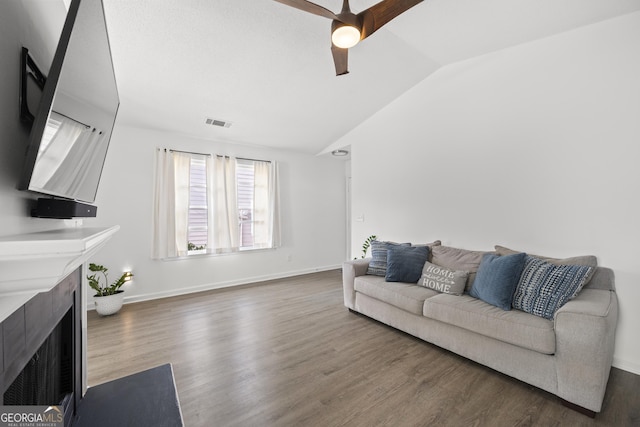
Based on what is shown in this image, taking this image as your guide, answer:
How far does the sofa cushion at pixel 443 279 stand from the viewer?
2.58 meters

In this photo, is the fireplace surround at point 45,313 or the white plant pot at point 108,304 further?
the white plant pot at point 108,304

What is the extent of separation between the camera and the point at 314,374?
82.8 inches

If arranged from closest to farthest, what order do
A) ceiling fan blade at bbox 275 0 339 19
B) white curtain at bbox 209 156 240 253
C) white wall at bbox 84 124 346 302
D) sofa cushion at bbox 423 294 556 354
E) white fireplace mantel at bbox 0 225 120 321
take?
white fireplace mantel at bbox 0 225 120 321, ceiling fan blade at bbox 275 0 339 19, sofa cushion at bbox 423 294 556 354, white wall at bbox 84 124 346 302, white curtain at bbox 209 156 240 253

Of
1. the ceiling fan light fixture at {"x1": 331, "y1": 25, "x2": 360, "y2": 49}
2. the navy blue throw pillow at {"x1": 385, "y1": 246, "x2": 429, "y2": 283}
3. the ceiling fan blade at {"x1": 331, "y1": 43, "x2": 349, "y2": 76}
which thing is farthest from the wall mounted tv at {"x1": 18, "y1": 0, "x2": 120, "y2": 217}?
the navy blue throw pillow at {"x1": 385, "y1": 246, "x2": 429, "y2": 283}

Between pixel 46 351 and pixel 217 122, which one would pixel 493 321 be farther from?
pixel 217 122

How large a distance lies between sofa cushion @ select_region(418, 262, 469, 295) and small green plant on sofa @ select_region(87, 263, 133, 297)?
12.1 ft

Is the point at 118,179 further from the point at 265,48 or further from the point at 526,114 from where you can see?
the point at 526,114

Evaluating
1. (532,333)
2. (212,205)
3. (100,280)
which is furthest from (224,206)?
(532,333)

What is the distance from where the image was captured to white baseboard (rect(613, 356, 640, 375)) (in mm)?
2094

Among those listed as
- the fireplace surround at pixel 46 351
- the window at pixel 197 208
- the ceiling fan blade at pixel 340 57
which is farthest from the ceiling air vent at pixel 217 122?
the fireplace surround at pixel 46 351

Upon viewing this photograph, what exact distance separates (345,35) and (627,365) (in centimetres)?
331

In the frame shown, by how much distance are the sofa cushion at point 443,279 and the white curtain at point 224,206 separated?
3.03 m

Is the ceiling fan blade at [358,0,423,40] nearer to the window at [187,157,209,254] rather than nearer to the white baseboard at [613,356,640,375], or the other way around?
the white baseboard at [613,356,640,375]

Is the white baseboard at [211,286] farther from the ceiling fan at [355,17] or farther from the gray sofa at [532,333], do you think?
the ceiling fan at [355,17]
